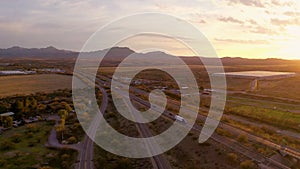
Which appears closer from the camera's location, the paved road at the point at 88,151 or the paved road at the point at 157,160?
the paved road at the point at 157,160

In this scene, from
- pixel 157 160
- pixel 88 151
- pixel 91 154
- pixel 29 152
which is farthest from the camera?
pixel 88 151

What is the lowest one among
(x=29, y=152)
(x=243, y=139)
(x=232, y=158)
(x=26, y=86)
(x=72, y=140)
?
(x=29, y=152)

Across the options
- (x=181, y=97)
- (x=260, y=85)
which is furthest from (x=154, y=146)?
(x=260, y=85)

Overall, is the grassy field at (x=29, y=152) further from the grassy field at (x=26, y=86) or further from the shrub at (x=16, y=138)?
the grassy field at (x=26, y=86)

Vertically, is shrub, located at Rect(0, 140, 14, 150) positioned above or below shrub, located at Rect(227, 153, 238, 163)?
below

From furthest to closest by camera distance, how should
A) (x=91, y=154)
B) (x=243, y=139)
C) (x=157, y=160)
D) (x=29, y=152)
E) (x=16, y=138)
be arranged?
(x=16, y=138) → (x=243, y=139) → (x=29, y=152) → (x=91, y=154) → (x=157, y=160)

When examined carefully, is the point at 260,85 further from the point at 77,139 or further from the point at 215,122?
the point at 77,139

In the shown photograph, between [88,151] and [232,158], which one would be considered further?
[88,151]

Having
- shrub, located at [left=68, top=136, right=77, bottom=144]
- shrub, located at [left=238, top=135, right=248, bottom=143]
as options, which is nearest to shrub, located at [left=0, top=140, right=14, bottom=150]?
shrub, located at [left=68, top=136, right=77, bottom=144]

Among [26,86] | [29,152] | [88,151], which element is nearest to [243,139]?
[88,151]

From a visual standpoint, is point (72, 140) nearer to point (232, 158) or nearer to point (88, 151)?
point (88, 151)

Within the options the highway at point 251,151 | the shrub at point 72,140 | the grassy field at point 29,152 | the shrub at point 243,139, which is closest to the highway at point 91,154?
the grassy field at point 29,152

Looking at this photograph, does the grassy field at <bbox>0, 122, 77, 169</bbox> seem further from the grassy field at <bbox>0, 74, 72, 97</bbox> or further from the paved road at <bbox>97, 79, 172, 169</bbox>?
the grassy field at <bbox>0, 74, 72, 97</bbox>
